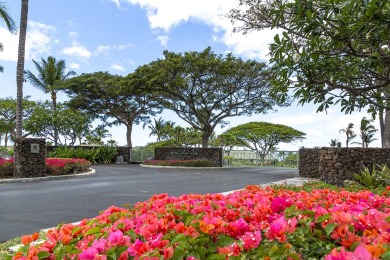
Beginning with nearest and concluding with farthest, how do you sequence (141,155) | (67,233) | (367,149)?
1. (67,233)
2. (367,149)
3. (141,155)

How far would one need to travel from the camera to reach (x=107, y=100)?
108 ft

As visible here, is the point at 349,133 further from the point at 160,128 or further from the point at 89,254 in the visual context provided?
the point at 89,254

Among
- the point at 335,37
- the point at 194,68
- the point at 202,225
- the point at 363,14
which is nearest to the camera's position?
the point at 202,225

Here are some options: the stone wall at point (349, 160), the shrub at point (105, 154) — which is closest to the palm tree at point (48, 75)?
the shrub at point (105, 154)

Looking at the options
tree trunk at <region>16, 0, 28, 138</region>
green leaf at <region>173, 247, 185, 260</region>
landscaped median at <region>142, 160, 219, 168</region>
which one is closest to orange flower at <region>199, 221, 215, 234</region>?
green leaf at <region>173, 247, 185, 260</region>

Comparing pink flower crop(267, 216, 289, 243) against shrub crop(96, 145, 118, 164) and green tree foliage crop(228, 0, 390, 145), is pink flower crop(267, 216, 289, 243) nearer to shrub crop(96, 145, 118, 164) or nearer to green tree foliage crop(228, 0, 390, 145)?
green tree foliage crop(228, 0, 390, 145)

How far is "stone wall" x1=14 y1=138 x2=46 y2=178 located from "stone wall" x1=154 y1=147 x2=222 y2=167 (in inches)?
444

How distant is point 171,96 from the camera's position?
2828 centimetres

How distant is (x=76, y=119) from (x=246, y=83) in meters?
14.1

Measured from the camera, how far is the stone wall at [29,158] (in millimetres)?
13797

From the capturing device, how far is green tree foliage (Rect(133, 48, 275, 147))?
80.4 ft

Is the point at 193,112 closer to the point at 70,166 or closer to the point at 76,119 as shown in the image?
the point at 76,119

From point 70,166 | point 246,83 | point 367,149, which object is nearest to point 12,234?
point 367,149

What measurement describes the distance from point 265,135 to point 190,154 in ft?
50.5
